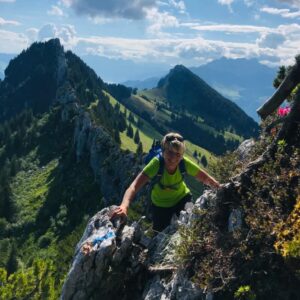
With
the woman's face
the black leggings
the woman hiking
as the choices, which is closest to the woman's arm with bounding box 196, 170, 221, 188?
the woman hiking

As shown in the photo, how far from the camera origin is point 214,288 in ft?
33.7

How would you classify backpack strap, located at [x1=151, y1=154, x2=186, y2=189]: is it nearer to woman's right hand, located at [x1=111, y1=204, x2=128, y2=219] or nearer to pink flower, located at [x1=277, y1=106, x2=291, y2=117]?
woman's right hand, located at [x1=111, y1=204, x2=128, y2=219]

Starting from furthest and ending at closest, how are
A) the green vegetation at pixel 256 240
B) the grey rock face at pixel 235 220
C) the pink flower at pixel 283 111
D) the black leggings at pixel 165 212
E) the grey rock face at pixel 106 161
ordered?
the grey rock face at pixel 106 161 → the black leggings at pixel 165 212 → the pink flower at pixel 283 111 → the grey rock face at pixel 235 220 → the green vegetation at pixel 256 240

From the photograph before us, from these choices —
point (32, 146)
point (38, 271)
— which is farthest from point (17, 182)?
point (38, 271)

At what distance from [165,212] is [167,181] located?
53.7 inches

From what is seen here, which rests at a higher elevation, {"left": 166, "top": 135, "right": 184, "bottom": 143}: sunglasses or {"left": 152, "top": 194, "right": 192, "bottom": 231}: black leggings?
{"left": 166, "top": 135, "right": 184, "bottom": 143}: sunglasses

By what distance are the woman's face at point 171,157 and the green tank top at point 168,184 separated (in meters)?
0.30

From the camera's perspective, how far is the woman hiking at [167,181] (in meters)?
12.9

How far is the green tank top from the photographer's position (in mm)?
13062

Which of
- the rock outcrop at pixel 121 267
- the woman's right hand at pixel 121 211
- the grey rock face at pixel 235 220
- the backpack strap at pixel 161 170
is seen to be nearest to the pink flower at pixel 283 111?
the rock outcrop at pixel 121 267

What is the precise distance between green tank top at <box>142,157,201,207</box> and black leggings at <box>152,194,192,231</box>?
0.50 ft

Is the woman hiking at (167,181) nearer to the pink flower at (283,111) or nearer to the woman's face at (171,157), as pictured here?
the woman's face at (171,157)

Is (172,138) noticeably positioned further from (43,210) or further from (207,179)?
(43,210)

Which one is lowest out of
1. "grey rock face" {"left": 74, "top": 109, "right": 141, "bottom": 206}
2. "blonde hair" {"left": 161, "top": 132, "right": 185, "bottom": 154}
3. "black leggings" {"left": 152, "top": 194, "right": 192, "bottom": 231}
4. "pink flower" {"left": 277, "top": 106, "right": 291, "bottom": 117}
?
"grey rock face" {"left": 74, "top": 109, "right": 141, "bottom": 206}
